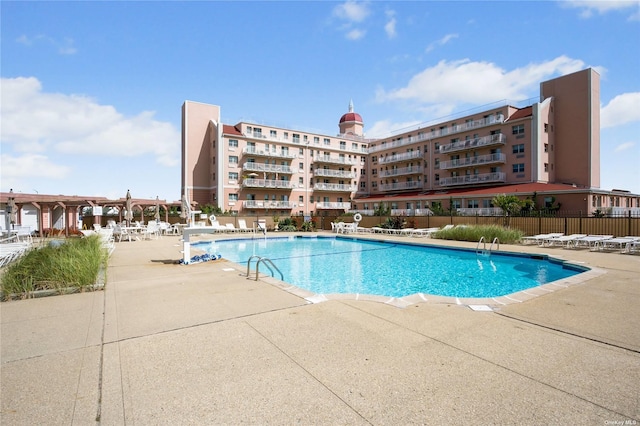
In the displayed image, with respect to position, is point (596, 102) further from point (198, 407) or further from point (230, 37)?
point (198, 407)

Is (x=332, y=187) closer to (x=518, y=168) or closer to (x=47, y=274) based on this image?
(x=518, y=168)

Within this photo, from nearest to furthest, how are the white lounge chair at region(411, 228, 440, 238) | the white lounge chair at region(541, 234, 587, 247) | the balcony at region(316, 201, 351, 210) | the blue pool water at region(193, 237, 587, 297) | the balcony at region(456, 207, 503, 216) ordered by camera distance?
the blue pool water at region(193, 237, 587, 297)
the white lounge chair at region(541, 234, 587, 247)
the white lounge chair at region(411, 228, 440, 238)
the balcony at region(456, 207, 503, 216)
the balcony at region(316, 201, 351, 210)

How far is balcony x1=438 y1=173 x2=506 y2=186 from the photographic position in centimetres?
3575

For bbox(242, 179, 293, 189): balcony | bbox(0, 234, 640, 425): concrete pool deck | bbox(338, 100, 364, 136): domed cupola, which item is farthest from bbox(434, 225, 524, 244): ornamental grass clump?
bbox(338, 100, 364, 136): domed cupola

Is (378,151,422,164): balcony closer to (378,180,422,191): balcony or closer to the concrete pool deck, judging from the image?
(378,180,422,191): balcony

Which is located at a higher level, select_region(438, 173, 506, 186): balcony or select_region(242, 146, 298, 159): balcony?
select_region(242, 146, 298, 159): balcony

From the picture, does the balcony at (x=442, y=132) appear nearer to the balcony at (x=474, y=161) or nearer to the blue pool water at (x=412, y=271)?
the balcony at (x=474, y=161)

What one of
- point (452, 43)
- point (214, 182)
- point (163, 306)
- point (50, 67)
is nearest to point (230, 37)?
point (50, 67)

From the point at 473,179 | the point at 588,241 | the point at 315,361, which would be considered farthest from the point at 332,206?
the point at 315,361

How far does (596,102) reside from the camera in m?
33.2

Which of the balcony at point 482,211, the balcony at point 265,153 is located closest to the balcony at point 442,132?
the balcony at point 482,211

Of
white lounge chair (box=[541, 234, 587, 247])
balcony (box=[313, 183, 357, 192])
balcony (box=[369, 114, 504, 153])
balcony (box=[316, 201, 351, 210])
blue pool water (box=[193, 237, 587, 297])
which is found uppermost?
balcony (box=[369, 114, 504, 153])

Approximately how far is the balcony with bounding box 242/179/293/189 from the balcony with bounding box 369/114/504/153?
1600 centimetres

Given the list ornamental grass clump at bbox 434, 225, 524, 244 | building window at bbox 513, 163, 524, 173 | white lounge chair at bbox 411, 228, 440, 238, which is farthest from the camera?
building window at bbox 513, 163, 524, 173
